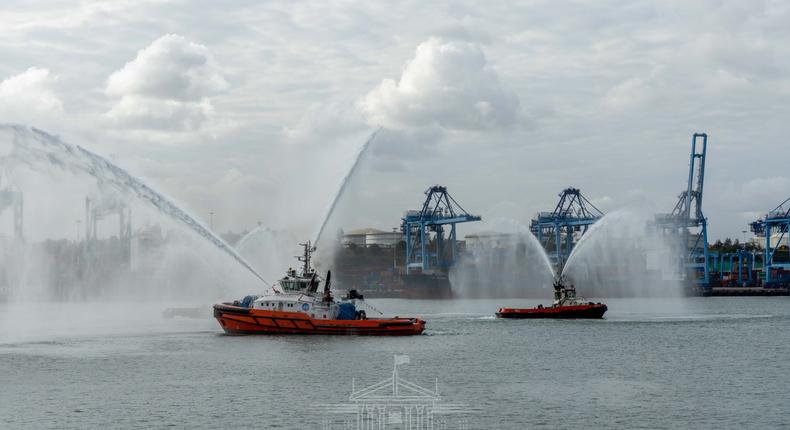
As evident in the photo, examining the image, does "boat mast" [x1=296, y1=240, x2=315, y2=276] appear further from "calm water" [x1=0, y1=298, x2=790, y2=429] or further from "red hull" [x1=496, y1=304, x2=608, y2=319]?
"red hull" [x1=496, y1=304, x2=608, y2=319]

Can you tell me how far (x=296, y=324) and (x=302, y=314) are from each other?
2.69ft

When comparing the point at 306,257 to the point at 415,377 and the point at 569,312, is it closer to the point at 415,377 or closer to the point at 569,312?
the point at 415,377

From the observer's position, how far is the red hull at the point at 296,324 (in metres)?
66.9

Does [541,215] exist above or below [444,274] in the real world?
above

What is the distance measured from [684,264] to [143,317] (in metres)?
116

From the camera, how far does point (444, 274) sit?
198m

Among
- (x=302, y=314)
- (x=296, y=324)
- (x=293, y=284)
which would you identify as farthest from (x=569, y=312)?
(x=293, y=284)

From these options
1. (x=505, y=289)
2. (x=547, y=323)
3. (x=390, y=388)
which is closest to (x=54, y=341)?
(x=390, y=388)

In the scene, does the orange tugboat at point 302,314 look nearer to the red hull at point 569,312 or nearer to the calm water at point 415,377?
the calm water at point 415,377

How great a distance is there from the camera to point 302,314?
66.9m

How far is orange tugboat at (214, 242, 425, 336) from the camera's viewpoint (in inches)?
2635

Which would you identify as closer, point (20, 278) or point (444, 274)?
point (20, 278)

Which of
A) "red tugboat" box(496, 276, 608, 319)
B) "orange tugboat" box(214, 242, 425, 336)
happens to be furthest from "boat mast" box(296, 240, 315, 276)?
"red tugboat" box(496, 276, 608, 319)

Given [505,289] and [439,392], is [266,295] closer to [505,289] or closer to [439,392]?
[439,392]
